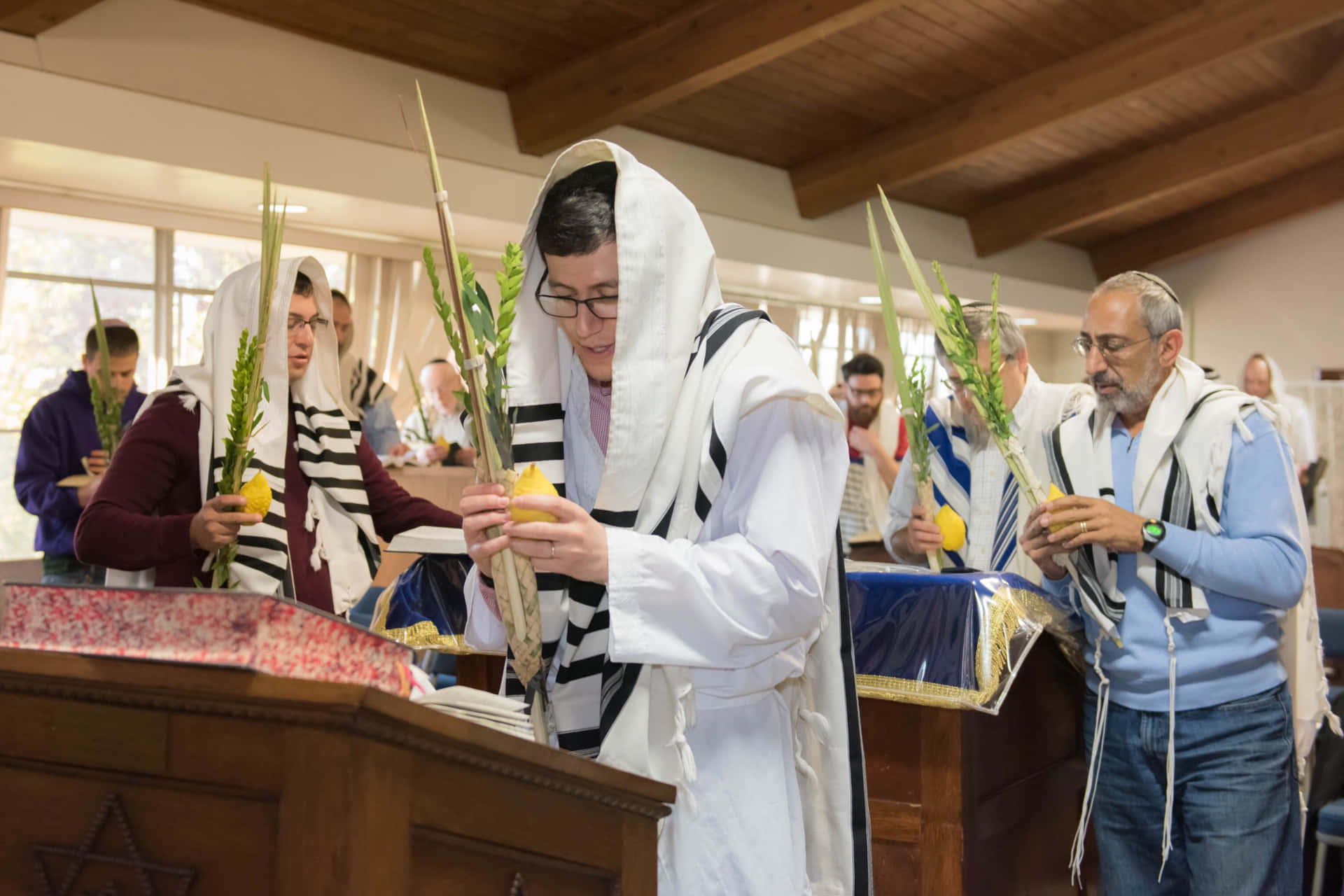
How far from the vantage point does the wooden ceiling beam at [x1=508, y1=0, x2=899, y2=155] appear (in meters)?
6.81

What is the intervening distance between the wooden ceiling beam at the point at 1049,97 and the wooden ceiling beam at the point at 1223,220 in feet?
16.9

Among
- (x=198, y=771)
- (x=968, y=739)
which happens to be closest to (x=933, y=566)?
(x=968, y=739)

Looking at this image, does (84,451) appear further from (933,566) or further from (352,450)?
(933,566)

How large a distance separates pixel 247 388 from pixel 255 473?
273 millimetres

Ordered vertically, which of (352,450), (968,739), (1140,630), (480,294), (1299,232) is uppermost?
(1299,232)

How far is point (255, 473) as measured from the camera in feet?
7.95

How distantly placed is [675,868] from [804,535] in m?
0.43

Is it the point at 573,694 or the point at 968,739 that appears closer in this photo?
the point at 573,694

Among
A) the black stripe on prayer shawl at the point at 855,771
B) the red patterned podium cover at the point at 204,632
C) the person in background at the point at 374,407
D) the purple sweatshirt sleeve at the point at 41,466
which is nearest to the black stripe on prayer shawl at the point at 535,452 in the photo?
the black stripe on prayer shawl at the point at 855,771

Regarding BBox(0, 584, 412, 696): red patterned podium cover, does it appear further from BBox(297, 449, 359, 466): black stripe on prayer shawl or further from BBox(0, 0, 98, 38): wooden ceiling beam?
BBox(0, 0, 98, 38): wooden ceiling beam

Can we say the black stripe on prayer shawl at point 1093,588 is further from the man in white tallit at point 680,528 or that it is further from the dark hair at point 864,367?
the dark hair at point 864,367

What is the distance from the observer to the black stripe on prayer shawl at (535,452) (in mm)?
1691

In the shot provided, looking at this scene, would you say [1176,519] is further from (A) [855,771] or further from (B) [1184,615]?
(A) [855,771]

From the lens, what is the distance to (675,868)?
151 cm
